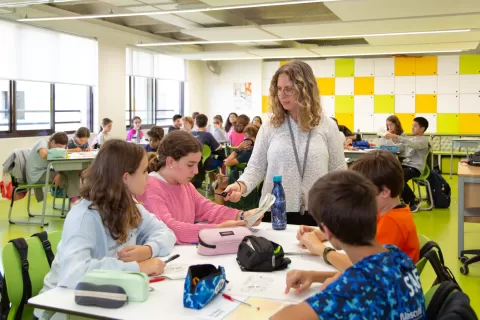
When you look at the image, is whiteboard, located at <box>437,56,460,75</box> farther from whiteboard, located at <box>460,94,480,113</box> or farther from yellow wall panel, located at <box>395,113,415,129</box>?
yellow wall panel, located at <box>395,113,415,129</box>

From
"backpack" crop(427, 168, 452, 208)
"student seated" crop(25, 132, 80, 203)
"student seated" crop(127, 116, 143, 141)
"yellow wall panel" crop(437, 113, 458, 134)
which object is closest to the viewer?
"student seated" crop(25, 132, 80, 203)

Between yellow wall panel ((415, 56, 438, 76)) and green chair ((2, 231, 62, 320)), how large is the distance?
1120 cm

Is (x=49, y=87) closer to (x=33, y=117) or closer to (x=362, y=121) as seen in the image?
(x=33, y=117)

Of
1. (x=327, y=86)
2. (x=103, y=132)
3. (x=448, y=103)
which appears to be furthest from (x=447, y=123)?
(x=103, y=132)

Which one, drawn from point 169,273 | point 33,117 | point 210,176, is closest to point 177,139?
point 169,273

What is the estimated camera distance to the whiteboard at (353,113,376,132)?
41.1ft

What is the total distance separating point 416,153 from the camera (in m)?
7.40

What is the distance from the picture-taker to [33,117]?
29.8 feet

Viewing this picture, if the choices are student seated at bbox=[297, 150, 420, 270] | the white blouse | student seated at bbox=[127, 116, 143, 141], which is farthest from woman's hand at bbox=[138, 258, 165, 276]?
student seated at bbox=[127, 116, 143, 141]

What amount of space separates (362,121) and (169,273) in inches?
439

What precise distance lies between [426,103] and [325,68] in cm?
247

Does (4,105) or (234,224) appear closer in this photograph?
(234,224)

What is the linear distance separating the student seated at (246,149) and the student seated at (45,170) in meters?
1.98

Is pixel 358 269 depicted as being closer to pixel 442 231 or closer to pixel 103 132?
pixel 442 231
